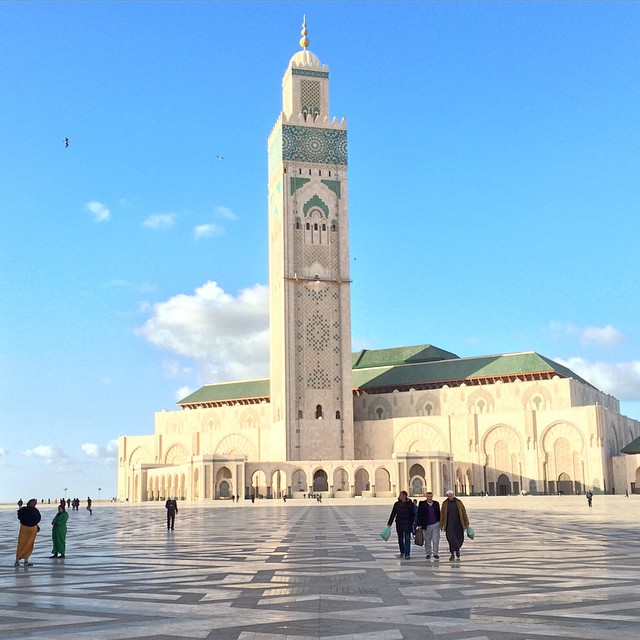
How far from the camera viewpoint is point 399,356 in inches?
3270

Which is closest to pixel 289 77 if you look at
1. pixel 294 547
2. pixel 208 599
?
pixel 294 547

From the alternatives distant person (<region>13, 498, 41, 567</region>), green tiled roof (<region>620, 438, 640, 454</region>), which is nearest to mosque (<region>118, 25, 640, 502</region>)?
green tiled roof (<region>620, 438, 640, 454</region>)

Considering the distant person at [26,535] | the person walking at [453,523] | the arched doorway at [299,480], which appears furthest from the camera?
the arched doorway at [299,480]

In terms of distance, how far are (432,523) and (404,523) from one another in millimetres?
462

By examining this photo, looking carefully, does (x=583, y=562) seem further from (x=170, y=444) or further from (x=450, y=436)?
(x=170, y=444)

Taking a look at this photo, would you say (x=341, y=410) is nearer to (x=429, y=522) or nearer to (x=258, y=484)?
(x=258, y=484)

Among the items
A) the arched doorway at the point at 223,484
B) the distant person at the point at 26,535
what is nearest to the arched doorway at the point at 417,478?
the arched doorway at the point at 223,484

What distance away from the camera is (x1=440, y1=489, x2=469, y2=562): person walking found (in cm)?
1329

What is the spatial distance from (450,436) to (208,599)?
62.5 meters

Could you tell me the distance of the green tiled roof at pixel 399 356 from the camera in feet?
267

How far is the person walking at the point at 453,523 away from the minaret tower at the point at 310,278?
56309 millimetres

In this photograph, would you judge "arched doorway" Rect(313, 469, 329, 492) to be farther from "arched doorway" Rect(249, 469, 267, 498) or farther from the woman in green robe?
the woman in green robe

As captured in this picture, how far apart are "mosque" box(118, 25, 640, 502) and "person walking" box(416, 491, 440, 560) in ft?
167

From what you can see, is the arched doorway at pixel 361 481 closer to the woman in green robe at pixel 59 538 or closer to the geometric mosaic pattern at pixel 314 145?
the geometric mosaic pattern at pixel 314 145
